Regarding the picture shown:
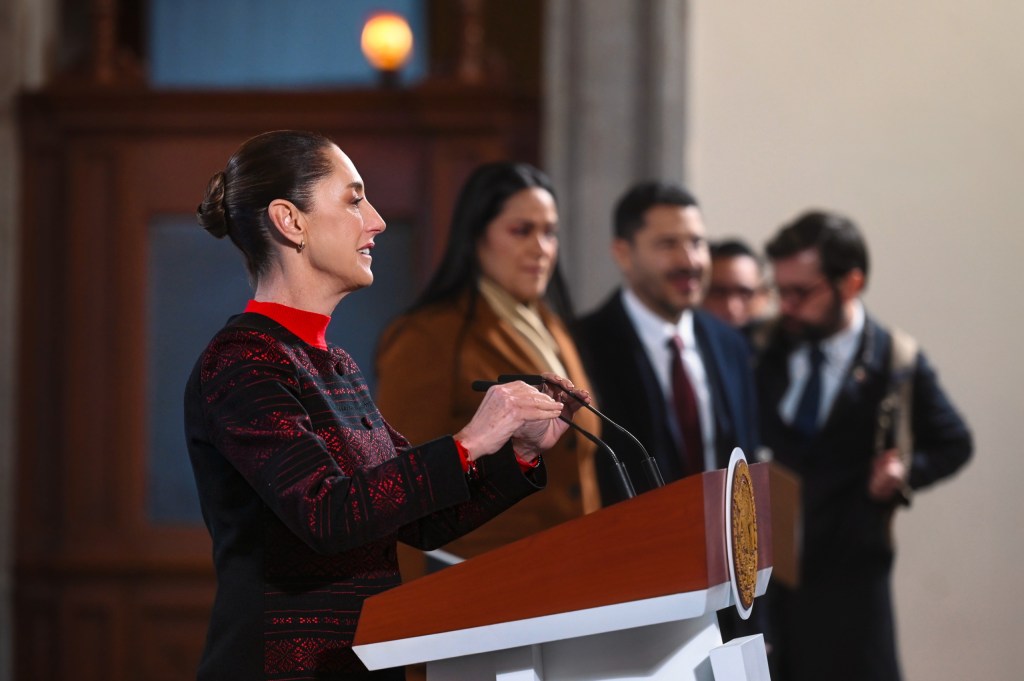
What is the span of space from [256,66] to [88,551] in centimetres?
236

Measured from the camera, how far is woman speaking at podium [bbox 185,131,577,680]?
5.35 ft

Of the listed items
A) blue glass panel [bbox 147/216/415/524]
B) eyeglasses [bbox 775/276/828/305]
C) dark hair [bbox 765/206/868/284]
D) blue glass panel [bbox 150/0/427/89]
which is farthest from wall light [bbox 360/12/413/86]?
eyeglasses [bbox 775/276/828/305]

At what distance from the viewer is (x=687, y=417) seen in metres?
3.57

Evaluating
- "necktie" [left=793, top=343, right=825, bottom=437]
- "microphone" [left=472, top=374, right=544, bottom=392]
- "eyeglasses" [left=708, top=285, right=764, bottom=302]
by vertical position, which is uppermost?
"eyeglasses" [left=708, top=285, right=764, bottom=302]

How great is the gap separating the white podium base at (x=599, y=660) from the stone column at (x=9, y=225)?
4351 mm

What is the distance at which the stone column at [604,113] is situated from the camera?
5105mm

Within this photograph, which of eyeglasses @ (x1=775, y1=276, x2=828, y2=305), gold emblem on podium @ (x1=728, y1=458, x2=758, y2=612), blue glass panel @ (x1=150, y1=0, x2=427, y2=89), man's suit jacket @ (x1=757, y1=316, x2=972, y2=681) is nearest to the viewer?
gold emblem on podium @ (x1=728, y1=458, x2=758, y2=612)

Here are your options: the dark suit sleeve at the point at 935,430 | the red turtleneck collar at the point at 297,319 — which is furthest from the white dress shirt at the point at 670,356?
the red turtleneck collar at the point at 297,319

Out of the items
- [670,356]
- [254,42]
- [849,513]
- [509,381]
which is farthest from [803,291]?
[254,42]

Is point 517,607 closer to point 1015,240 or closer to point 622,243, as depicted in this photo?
point 622,243

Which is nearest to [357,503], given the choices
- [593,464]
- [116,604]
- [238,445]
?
[238,445]

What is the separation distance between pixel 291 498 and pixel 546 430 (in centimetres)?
44

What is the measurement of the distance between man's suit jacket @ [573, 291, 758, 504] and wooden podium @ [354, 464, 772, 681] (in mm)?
1777

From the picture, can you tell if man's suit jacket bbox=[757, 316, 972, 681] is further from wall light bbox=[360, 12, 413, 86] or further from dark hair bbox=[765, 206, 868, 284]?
wall light bbox=[360, 12, 413, 86]
